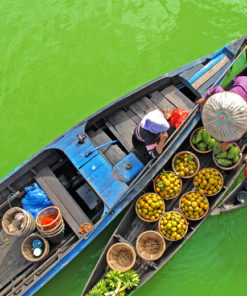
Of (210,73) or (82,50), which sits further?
(82,50)

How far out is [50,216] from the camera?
4.79m

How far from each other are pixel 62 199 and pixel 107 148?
1.44m

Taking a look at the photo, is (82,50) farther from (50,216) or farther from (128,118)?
(50,216)

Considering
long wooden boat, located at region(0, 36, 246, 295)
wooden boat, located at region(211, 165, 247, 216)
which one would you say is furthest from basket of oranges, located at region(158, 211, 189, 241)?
long wooden boat, located at region(0, 36, 246, 295)

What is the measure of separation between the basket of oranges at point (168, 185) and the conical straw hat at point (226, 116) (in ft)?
4.37

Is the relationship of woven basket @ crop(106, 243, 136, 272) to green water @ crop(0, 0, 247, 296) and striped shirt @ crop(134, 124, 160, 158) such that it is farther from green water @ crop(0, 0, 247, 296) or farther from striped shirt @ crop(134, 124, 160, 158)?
green water @ crop(0, 0, 247, 296)

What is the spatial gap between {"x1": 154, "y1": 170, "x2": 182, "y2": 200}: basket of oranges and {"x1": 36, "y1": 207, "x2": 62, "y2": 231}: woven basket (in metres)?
1.96

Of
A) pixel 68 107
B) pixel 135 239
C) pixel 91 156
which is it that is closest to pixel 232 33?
pixel 68 107

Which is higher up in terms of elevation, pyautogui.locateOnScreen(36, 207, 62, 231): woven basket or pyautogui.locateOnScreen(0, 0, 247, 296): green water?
pyautogui.locateOnScreen(0, 0, 247, 296): green water

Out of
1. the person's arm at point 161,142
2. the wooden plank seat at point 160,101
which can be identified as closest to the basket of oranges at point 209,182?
the person's arm at point 161,142

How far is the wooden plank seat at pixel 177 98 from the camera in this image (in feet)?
19.1

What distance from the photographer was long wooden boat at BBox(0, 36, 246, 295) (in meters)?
4.70

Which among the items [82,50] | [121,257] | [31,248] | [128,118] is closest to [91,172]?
[128,118]

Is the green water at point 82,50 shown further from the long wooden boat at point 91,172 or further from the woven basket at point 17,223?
the woven basket at point 17,223
